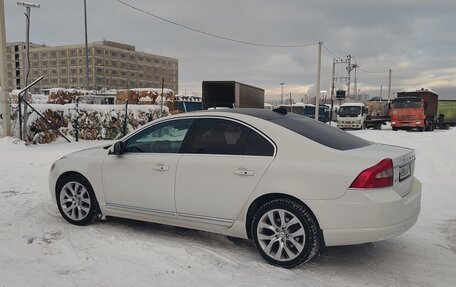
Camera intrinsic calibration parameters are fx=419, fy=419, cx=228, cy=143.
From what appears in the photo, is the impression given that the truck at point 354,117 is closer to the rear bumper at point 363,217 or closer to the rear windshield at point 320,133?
the rear windshield at point 320,133

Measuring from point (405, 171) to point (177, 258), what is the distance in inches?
99.7

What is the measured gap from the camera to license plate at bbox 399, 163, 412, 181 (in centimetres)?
420

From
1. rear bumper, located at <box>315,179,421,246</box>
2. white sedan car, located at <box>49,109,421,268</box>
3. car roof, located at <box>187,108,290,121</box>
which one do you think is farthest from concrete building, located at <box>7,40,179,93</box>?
rear bumper, located at <box>315,179,421,246</box>

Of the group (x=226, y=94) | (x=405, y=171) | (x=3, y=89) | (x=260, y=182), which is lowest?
(x=260, y=182)

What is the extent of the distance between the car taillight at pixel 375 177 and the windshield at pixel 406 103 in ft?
91.1

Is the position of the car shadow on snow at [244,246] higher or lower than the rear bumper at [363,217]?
lower

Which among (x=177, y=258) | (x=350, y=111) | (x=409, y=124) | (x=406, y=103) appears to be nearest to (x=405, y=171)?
(x=177, y=258)

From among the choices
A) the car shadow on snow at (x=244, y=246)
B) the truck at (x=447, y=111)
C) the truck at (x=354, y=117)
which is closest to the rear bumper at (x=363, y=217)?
the car shadow on snow at (x=244, y=246)

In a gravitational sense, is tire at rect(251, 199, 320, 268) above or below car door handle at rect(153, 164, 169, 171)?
below

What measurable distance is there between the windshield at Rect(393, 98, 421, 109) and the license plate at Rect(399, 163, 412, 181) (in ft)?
89.0

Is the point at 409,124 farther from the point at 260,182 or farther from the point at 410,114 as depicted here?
the point at 260,182

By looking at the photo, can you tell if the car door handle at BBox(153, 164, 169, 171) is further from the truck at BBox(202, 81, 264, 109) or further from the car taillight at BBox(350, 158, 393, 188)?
the truck at BBox(202, 81, 264, 109)

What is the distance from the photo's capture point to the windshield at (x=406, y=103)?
29.2 metres

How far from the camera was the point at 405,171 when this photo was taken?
170 inches
